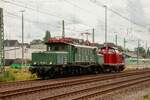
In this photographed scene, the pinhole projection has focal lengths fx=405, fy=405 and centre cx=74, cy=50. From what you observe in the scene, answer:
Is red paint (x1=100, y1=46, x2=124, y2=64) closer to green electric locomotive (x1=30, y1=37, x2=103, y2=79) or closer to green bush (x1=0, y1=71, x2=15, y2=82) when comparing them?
green electric locomotive (x1=30, y1=37, x2=103, y2=79)

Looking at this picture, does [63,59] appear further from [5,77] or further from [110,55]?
[110,55]

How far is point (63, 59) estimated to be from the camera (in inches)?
1313

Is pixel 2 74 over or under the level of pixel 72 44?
under

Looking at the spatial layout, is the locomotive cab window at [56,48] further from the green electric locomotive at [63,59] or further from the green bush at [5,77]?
the green bush at [5,77]

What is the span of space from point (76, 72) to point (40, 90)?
50.9 feet

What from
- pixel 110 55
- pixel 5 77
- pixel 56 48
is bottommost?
pixel 5 77

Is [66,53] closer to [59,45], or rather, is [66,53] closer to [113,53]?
[59,45]

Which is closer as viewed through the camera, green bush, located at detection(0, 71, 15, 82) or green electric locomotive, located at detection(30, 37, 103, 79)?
green bush, located at detection(0, 71, 15, 82)

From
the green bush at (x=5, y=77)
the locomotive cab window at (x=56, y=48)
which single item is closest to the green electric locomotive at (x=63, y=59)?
the locomotive cab window at (x=56, y=48)

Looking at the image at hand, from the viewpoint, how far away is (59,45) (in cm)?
3422

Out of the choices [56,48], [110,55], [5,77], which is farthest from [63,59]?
[110,55]

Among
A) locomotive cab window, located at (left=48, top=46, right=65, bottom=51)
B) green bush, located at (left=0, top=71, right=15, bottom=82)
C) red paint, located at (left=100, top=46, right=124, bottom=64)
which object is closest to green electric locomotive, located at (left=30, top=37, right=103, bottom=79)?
locomotive cab window, located at (left=48, top=46, right=65, bottom=51)

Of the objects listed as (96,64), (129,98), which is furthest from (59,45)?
(129,98)

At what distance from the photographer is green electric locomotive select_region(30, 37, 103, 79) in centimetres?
3206
